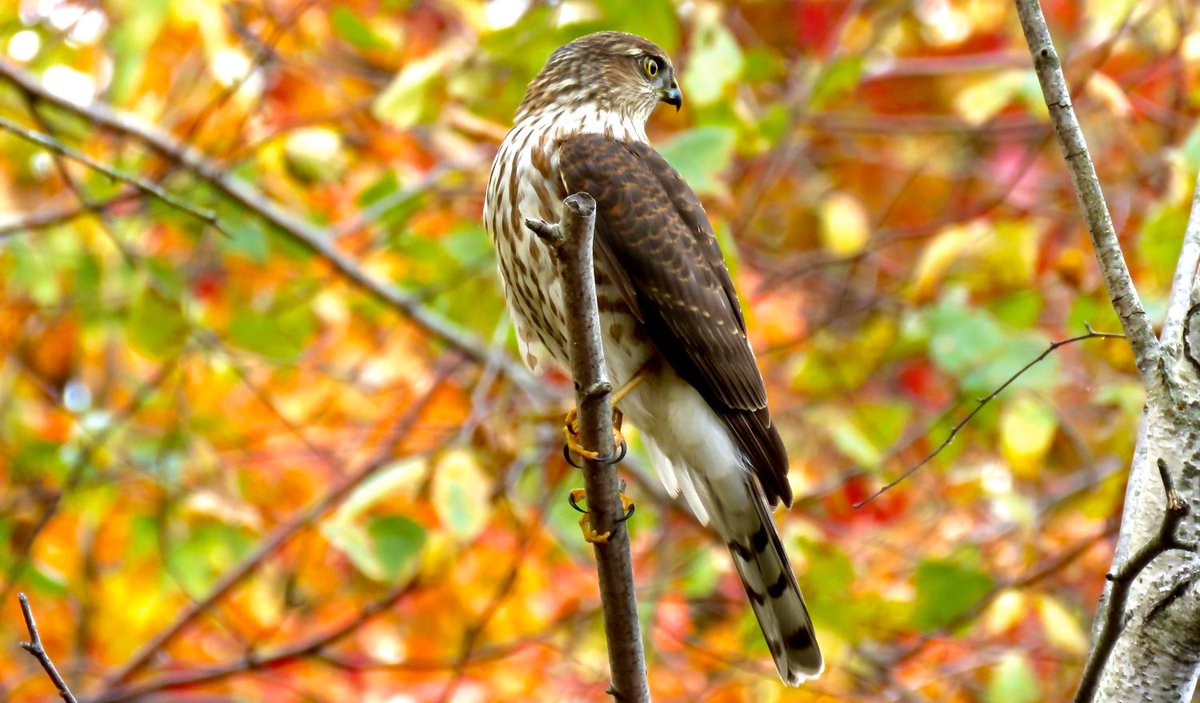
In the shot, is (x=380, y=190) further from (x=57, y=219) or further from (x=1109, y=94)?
(x=1109, y=94)

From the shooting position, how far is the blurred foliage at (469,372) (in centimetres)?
404

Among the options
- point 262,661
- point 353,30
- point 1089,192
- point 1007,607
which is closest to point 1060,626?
point 1007,607

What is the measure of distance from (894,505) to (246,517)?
10.2 ft

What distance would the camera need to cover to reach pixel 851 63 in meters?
4.29

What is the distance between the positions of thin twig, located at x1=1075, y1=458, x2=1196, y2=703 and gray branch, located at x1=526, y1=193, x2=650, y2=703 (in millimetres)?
895

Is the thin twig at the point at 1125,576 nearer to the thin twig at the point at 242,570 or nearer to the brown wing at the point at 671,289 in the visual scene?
the brown wing at the point at 671,289

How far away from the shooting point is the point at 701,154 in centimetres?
366

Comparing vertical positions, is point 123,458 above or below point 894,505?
below

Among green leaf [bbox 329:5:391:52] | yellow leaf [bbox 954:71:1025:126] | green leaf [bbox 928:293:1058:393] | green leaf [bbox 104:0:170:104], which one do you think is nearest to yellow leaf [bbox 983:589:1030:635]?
green leaf [bbox 928:293:1058:393]

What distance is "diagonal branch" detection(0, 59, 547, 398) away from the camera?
4.14 metres

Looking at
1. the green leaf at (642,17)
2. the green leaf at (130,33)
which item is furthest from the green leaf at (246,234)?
the green leaf at (642,17)

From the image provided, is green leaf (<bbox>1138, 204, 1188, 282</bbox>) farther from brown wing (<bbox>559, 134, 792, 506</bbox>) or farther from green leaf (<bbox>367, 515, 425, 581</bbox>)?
green leaf (<bbox>367, 515, 425, 581</bbox>)

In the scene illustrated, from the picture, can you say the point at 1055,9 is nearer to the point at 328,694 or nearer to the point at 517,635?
the point at 517,635

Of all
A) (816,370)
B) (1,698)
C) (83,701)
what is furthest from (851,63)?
(1,698)
